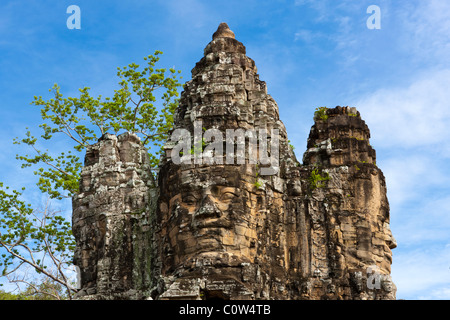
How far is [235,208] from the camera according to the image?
70.4ft

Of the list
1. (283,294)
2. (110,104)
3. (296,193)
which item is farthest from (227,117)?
(110,104)

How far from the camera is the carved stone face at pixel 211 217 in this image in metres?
21.1

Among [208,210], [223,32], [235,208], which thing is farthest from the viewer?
[223,32]

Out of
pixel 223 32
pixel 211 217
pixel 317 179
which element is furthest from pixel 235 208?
pixel 223 32

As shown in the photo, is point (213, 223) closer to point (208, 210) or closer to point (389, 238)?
point (208, 210)

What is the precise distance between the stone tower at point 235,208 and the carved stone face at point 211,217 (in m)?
0.03

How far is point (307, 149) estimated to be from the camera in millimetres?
24250

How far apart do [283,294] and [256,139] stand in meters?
4.05

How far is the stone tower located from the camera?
21219mm

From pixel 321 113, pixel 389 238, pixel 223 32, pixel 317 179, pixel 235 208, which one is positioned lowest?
pixel 389 238

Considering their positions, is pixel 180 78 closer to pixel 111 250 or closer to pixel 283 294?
pixel 111 250

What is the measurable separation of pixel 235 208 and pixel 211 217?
0.67 meters

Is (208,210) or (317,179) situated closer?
(208,210)

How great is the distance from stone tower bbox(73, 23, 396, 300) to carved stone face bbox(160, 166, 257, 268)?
3cm
